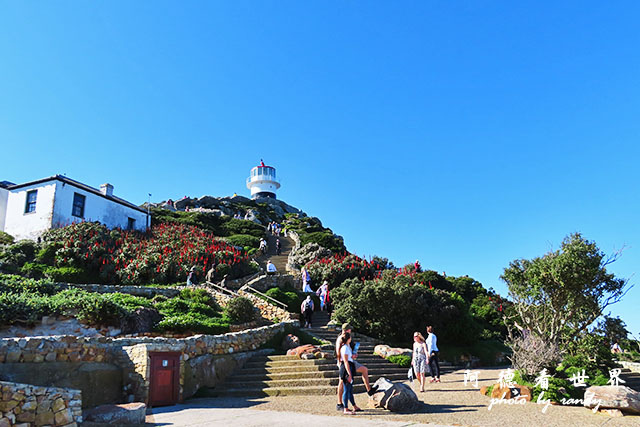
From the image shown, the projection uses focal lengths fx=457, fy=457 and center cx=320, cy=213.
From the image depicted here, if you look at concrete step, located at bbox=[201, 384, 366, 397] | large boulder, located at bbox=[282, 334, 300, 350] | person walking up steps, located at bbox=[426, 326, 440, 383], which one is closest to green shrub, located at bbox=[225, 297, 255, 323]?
large boulder, located at bbox=[282, 334, 300, 350]

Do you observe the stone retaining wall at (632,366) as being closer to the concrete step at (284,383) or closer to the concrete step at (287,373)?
the concrete step at (287,373)

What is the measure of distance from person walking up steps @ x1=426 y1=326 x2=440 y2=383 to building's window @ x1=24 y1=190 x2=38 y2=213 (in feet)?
83.6

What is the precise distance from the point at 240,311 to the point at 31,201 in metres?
18.6

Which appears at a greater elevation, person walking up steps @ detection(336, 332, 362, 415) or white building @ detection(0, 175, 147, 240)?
white building @ detection(0, 175, 147, 240)

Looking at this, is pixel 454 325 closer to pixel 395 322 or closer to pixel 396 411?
pixel 395 322

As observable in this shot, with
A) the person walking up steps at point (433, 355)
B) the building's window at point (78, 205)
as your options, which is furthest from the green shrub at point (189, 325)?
the building's window at point (78, 205)

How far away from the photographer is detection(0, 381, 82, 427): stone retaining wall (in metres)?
6.62

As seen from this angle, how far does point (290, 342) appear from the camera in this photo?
47.8 ft

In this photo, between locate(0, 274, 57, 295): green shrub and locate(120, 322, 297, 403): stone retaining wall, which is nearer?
locate(120, 322, 297, 403): stone retaining wall

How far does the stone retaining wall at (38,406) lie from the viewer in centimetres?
662

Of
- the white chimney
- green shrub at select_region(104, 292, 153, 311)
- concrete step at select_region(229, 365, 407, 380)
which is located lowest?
concrete step at select_region(229, 365, 407, 380)

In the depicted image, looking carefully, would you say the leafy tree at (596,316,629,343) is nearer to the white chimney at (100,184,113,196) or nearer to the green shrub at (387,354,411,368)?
the green shrub at (387,354,411,368)

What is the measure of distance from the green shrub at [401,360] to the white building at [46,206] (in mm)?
21552

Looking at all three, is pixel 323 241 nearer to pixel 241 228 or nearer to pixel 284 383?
pixel 241 228
